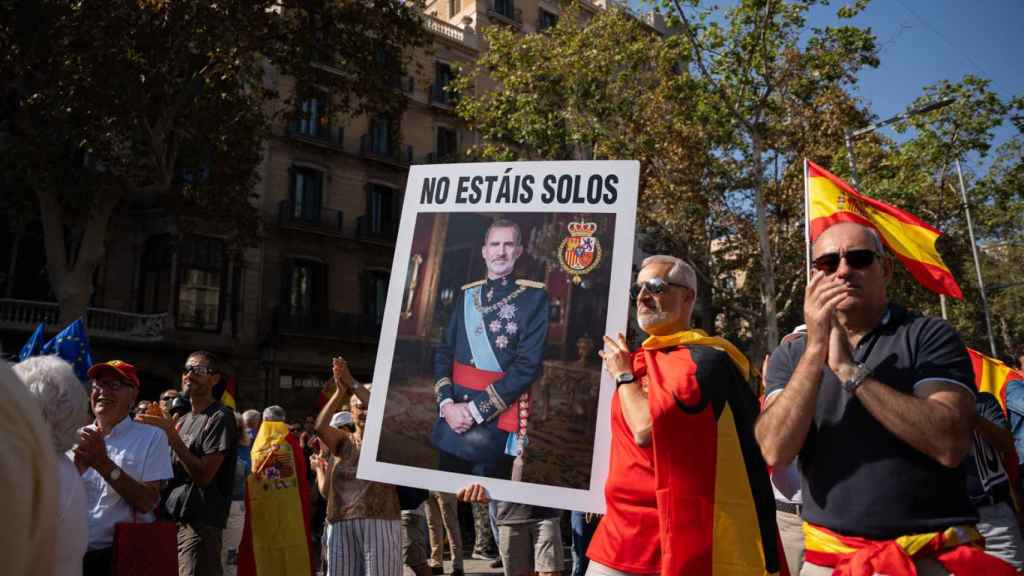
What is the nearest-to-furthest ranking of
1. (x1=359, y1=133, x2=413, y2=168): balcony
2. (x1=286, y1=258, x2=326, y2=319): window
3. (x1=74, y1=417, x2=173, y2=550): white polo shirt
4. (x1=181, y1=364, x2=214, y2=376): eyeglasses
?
(x1=74, y1=417, x2=173, y2=550): white polo shirt, (x1=181, y1=364, x2=214, y2=376): eyeglasses, (x1=286, y1=258, x2=326, y2=319): window, (x1=359, y1=133, x2=413, y2=168): balcony

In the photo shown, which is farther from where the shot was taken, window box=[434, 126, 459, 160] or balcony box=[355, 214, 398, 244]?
window box=[434, 126, 459, 160]

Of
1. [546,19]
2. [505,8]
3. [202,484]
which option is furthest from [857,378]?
[546,19]

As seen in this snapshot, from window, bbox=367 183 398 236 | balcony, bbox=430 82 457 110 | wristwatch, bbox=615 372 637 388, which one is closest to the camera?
wristwatch, bbox=615 372 637 388

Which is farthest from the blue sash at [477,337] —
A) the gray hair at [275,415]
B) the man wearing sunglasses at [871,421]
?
the gray hair at [275,415]

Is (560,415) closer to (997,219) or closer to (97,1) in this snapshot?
(97,1)

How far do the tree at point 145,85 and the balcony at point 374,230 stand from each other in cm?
929

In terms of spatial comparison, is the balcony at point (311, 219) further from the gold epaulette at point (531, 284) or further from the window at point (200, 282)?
the gold epaulette at point (531, 284)

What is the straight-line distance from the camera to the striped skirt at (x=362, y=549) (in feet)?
18.9

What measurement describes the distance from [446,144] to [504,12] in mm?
6020

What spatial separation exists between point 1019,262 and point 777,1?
71.5ft

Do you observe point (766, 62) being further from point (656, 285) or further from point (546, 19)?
point (546, 19)

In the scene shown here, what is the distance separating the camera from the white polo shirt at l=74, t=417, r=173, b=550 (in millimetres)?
4082

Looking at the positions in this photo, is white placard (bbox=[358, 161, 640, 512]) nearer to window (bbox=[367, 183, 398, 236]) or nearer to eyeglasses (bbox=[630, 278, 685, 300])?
eyeglasses (bbox=[630, 278, 685, 300])

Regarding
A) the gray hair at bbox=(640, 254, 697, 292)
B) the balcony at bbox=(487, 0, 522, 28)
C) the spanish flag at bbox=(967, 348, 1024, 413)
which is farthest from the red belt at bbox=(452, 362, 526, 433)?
the balcony at bbox=(487, 0, 522, 28)
